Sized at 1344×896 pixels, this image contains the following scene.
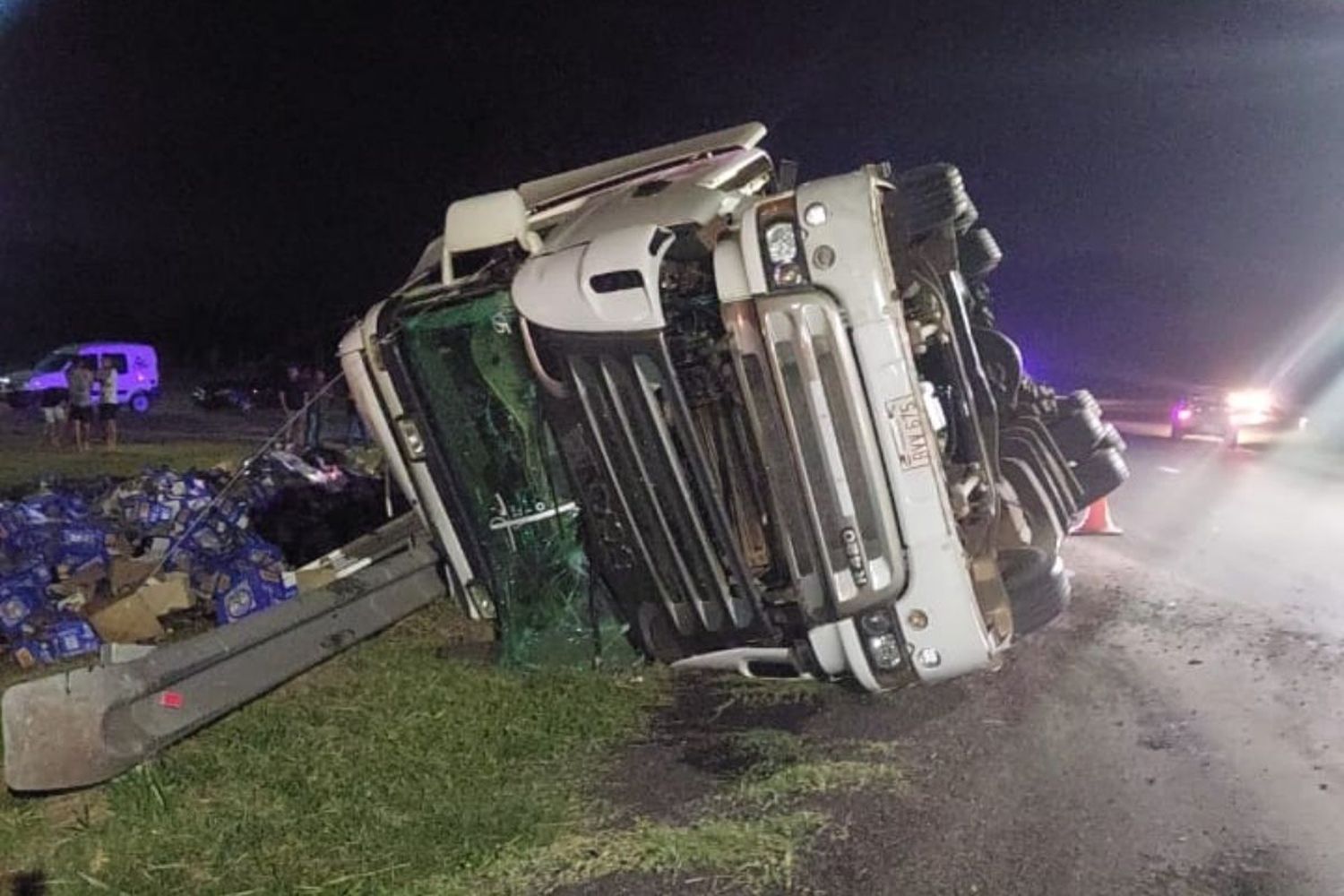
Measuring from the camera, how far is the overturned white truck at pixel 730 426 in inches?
181

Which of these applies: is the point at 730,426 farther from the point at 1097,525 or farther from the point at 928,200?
the point at 1097,525

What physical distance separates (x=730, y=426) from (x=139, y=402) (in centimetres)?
3078

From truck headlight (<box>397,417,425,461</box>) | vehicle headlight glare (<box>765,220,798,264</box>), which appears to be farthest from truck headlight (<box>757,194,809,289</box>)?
truck headlight (<box>397,417,425,461</box>)

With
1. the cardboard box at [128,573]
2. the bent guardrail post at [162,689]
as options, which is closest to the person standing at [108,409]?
the cardboard box at [128,573]

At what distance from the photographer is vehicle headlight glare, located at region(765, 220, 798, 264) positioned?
4.59 meters

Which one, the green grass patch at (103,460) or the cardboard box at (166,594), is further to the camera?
the green grass patch at (103,460)

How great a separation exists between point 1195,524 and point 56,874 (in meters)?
9.28

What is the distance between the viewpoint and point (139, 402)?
1284 inches

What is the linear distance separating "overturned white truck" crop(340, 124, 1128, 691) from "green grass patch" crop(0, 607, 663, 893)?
1.70 feet

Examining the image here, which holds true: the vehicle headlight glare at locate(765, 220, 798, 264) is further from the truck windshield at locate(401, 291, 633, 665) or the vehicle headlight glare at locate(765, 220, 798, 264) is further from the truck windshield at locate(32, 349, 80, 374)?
the truck windshield at locate(32, 349, 80, 374)

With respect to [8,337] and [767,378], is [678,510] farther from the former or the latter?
[8,337]

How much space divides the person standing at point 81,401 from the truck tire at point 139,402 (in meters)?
13.5

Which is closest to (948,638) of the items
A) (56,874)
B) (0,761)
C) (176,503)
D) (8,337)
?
(56,874)

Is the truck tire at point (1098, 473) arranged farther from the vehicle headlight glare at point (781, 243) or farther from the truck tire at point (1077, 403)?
the vehicle headlight glare at point (781, 243)
